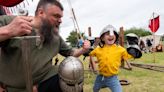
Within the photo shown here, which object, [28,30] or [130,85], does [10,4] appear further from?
[130,85]

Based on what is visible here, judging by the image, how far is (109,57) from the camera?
18.7ft

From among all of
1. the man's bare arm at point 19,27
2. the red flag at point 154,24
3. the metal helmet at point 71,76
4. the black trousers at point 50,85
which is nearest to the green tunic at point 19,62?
the black trousers at point 50,85

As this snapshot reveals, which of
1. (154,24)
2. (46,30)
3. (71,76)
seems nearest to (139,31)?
(154,24)

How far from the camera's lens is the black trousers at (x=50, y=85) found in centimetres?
421

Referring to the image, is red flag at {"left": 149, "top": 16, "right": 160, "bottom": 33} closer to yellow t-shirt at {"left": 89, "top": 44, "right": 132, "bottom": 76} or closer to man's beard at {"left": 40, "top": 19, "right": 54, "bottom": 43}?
yellow t-shirt at {"left": 89, "top": 44, "right": 132, "bottom": 76}

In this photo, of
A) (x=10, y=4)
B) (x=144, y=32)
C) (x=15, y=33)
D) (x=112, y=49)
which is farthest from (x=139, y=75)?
(x=144, y=32)

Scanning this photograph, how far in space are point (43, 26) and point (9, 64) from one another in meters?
0.50

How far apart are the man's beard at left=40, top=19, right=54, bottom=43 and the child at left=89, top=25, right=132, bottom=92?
1551mm

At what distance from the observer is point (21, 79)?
13.0ft

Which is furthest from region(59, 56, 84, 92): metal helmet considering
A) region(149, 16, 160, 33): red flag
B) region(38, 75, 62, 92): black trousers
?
region(149, 16, 160, 33): red flag

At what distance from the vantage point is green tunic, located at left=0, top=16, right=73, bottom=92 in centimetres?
385

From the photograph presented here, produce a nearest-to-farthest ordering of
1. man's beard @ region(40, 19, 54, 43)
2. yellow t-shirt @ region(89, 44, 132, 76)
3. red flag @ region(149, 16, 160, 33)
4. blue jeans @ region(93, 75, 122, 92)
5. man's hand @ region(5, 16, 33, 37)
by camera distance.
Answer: man's hand @ region(5, 16, 33, 37) < man's beard @ region(40, 19, 54, 43) < blue jeans @ region(93, 75, 122, 92) < yellow t-shirt @ region(89, 44, 132, 76) < red flag @ region(149, 16, 160, 33)

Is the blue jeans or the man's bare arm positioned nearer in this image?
the man's bare arm

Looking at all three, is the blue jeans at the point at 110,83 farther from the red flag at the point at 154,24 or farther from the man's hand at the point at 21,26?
the red flag at the point at 154,24
